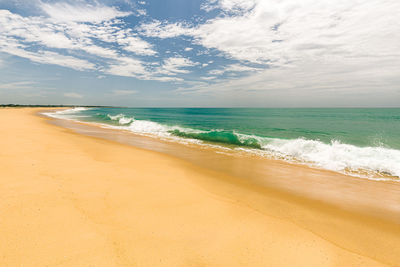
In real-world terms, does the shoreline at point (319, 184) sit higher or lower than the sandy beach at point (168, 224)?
lower

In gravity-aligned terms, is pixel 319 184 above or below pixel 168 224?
below

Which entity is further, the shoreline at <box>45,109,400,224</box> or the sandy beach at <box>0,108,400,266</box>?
the shoreline at <box>45,109,400,224</box>

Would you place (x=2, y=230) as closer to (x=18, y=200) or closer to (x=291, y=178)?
(x=18, y=200)

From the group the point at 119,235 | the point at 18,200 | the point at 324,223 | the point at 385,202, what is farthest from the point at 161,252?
the point at 385,202

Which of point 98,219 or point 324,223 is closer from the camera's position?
point 98,219

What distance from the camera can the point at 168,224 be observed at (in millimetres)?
3150

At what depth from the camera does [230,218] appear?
140 inches

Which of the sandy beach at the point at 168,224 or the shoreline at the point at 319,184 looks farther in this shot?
the shoreline at the point at 319,184

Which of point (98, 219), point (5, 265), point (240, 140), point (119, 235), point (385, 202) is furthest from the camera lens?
point (240, 140)

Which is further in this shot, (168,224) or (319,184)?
(319,184)

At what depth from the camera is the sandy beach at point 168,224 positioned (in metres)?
2.43

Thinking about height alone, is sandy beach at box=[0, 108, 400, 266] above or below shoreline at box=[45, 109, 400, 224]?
above

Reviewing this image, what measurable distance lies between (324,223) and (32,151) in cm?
993

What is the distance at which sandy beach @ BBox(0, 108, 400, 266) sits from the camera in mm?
2432
